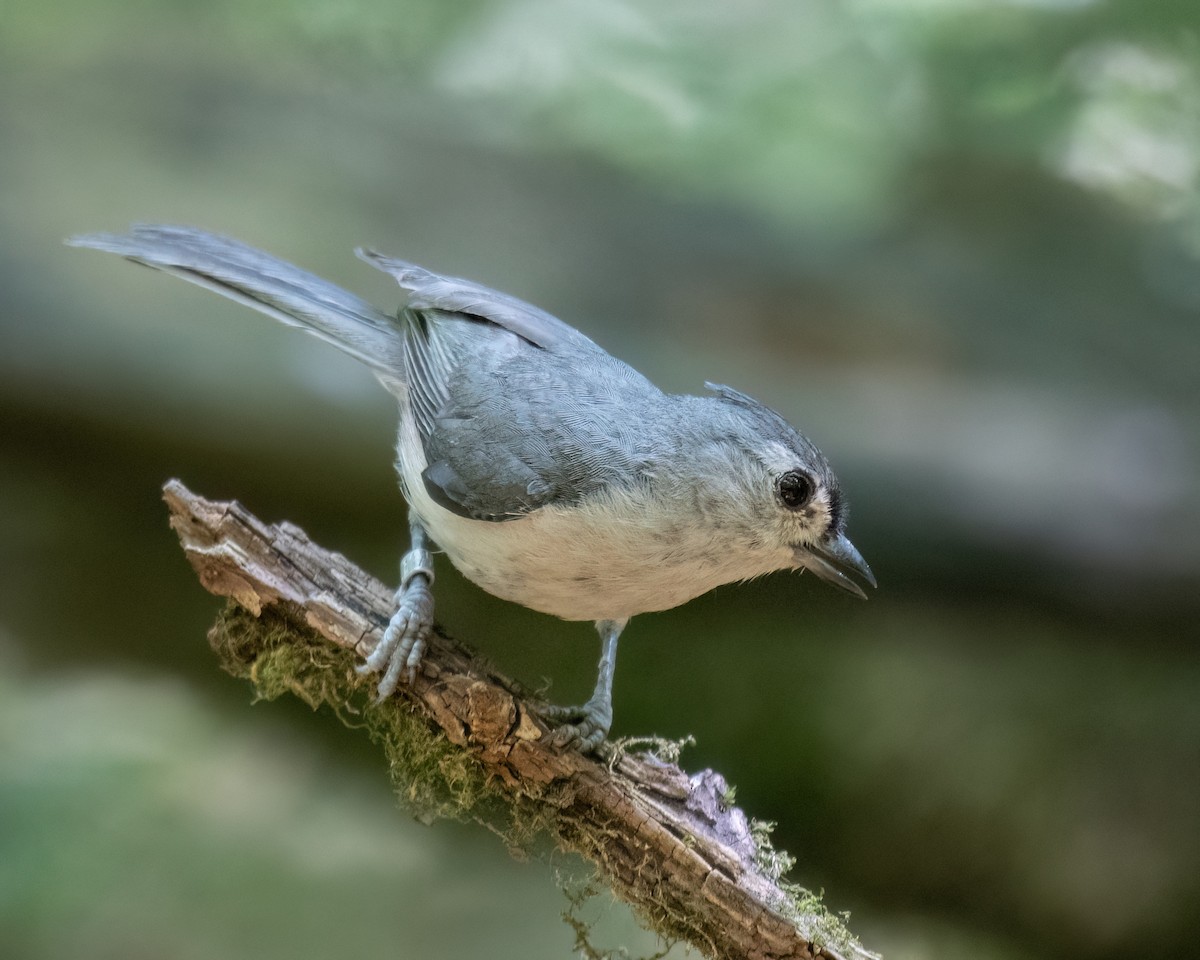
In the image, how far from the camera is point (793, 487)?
2.40 metres

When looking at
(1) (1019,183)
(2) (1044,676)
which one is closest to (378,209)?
(1) (1019,183)

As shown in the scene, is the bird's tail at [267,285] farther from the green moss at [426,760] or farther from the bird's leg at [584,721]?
the bird's leg at [584,721]

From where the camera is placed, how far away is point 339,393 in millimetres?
4812

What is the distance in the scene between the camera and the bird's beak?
97.4 inches

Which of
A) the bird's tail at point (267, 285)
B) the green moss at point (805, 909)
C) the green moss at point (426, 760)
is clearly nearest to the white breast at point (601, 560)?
the green moss at point (426, 760)

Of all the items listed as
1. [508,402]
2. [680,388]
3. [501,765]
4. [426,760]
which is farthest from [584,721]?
[680,388]

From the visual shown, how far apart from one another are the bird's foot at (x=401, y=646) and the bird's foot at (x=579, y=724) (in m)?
0.32

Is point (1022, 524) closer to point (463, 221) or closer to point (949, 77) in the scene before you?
point (949, 77)

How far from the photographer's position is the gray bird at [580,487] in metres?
2.38

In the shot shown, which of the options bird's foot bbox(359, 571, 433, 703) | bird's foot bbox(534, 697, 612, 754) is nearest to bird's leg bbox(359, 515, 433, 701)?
bird's foot bbox(359, 571, 433, 703)

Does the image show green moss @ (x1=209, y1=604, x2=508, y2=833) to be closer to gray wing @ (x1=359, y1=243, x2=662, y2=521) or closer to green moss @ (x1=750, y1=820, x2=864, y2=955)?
gray wing @ (x1=359, y1=243, x2=662, y2=521)

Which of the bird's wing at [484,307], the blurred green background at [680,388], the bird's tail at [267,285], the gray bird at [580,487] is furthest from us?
the blurred green background at [680,388]

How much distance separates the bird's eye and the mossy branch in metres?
0.69

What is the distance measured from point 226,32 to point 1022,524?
4.68 m
